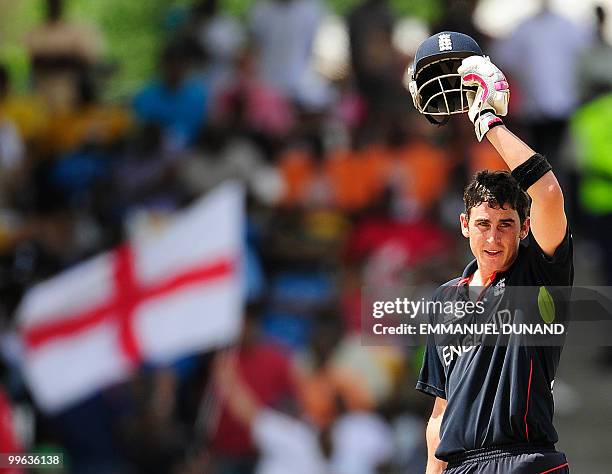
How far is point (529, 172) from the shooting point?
4.35 metres

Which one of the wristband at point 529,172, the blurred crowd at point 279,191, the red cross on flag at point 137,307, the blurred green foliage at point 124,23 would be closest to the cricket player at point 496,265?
the wristband at point 529,172

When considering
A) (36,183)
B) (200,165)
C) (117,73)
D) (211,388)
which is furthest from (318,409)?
(117,73)

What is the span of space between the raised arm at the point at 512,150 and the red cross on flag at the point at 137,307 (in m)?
6.14

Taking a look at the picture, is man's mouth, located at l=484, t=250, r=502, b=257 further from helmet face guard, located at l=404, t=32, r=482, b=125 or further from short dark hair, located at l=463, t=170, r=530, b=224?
helmet face guard, located at l=404, t=32, r=482, b=125

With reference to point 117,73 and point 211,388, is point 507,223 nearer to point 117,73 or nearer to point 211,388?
point 211,388

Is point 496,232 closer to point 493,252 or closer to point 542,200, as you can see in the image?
point 493,252

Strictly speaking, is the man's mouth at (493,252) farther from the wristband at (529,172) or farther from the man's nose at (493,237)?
the wristband at (529,172)

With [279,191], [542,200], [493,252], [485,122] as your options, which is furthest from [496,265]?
[279,191]

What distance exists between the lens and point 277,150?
467 inches

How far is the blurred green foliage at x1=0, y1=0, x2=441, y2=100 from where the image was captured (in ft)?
42.2

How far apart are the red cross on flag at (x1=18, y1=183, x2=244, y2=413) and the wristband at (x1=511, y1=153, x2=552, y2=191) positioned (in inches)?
246

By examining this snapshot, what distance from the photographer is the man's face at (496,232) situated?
4.54m

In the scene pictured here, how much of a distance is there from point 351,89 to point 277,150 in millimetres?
1000

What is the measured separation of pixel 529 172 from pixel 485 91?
0.92 ft
